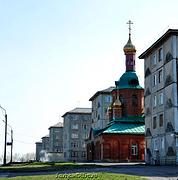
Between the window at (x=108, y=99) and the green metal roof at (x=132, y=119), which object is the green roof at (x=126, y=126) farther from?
the window at (x=108, y=99)

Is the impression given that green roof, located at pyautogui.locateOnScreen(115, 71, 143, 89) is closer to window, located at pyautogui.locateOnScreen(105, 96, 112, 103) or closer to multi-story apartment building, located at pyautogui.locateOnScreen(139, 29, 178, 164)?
multi-story apartment building, located at pyautogui.locateOnScreen(139, 29, 178, 164)

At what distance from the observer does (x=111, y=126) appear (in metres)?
68.9

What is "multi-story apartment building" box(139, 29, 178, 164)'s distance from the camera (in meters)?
45.0

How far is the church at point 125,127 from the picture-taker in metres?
65.7

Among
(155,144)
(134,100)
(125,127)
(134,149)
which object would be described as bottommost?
(134,149)

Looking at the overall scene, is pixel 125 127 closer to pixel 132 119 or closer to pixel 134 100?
pixel 132 119

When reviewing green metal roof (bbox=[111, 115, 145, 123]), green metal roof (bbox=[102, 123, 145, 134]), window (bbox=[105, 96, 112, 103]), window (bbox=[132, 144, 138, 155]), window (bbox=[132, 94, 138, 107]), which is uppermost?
window (bbox=[105, 96, 112, 103])

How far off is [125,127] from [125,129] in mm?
1027

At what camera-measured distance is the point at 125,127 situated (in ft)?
224

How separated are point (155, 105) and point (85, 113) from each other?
70117 mm

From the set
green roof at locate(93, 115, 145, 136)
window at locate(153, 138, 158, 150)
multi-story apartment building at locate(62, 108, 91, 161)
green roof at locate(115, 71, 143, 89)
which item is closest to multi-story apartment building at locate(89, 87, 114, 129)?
green roof at locate(115, 71, 143, 89)

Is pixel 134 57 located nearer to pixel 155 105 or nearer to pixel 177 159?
pixel 155 105

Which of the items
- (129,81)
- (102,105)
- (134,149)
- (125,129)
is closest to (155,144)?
(134,149)

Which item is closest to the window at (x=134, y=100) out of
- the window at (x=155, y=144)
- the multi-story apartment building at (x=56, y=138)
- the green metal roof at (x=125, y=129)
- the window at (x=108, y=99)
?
the green metal roof at (x=125, y=129)
